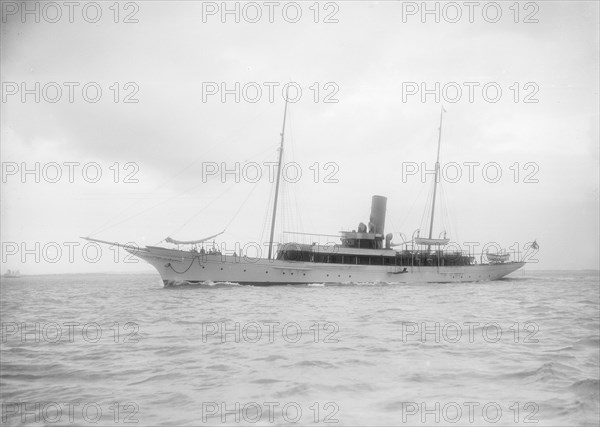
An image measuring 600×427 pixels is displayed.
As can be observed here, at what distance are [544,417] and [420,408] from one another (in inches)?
58.4

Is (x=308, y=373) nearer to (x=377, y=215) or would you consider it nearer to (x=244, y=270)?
(x=244, y=270)

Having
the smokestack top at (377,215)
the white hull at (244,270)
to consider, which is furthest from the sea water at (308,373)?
the smokestack top at (377,215)

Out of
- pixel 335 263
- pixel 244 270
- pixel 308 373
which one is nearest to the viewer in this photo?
pixel 308 373

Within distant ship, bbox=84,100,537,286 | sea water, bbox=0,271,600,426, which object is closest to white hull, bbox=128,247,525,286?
distant ship, bbox=84,100,537,286

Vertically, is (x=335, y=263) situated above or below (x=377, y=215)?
below

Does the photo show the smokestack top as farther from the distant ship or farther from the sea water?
the sea water

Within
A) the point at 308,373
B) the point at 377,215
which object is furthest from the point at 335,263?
the point at 308,373

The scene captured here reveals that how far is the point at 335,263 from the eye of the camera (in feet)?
116

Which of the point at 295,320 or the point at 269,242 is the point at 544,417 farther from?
the point at 269,242

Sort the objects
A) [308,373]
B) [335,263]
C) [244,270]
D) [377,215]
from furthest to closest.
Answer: [377,215]
[335,263]
[244,270]
[308,373]

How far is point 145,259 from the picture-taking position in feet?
105

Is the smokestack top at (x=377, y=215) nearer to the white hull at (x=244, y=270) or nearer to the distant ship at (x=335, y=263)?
the distant ship at (x=335, y=263)

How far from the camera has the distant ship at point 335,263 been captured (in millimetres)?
A: 31438

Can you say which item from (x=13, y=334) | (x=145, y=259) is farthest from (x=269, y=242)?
(x=13, y=334)
